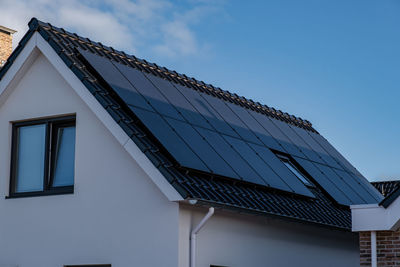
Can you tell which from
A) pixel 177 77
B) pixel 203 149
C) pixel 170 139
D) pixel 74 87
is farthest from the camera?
pixel 177 77

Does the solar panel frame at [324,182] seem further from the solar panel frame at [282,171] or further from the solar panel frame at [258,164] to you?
the solar panel frame at [258,164]

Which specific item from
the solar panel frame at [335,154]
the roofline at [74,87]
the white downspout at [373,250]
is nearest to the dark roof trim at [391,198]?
the white downspout at [373,250]

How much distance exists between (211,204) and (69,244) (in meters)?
2.72

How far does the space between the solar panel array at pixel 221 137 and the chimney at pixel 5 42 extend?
20.6ft

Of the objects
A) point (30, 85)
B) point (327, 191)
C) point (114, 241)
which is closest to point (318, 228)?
point (327, 191)

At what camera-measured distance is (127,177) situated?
13.4 metres

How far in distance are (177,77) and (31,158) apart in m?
4.39

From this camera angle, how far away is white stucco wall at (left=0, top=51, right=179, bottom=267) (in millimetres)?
13023

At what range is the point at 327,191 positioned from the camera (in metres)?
18.0

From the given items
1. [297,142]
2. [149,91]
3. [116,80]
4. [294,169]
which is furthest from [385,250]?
[297,142]

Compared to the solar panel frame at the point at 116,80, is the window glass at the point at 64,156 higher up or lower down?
lower down

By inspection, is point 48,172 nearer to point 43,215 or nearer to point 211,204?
point 43,215

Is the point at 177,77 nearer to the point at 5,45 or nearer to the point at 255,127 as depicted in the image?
the point at 255,127

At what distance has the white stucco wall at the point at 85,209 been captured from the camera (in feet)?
42.7
